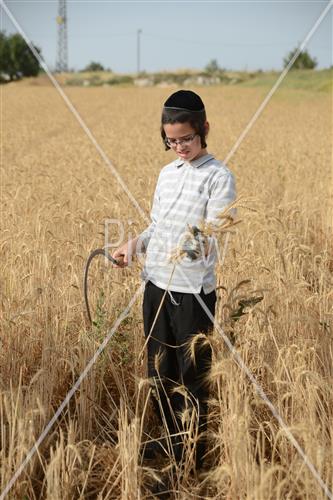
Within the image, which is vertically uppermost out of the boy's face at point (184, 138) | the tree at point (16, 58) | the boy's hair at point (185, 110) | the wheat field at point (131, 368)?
the tree at point (16, 58)

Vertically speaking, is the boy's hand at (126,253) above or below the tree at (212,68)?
below

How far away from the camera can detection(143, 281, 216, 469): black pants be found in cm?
240

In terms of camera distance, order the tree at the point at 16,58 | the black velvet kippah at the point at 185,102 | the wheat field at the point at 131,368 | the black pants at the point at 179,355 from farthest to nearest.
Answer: the tree at the point at 16,58
the black pants at the point at 179,355
the black velvet kippah at the point at 185,102
the wheat field at the point at 131,368

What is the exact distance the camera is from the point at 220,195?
2.33 meters

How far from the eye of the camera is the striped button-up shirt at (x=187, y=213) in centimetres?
234

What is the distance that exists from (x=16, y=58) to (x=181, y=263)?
238 feet

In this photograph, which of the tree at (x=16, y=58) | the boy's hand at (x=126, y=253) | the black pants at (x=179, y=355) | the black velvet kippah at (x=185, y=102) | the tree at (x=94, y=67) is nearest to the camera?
the black velvet kippah at (x=185, y=102)

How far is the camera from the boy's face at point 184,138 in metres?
2.29

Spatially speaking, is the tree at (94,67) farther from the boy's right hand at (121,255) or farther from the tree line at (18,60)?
the boy's right hand at (121,255)

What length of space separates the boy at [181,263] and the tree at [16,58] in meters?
67.3

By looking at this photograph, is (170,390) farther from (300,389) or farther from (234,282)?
(234,282)

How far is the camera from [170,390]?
8.57ft

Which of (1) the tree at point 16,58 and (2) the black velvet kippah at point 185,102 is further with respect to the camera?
(1) the tree at point 16,58

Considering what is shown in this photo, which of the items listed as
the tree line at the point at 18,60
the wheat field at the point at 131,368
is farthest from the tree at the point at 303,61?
the wheat field at the point at 131,368
